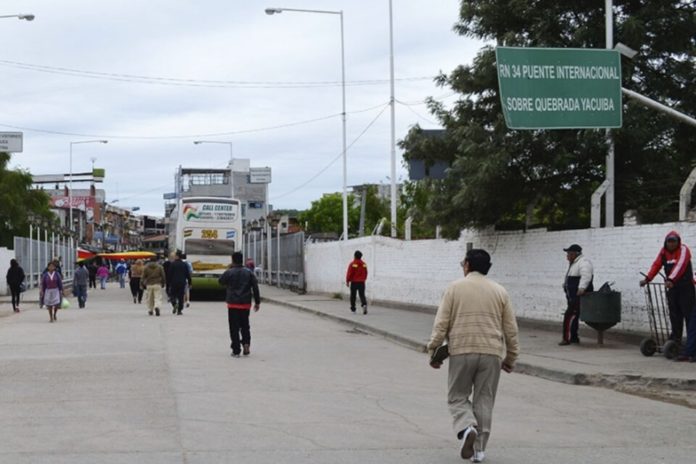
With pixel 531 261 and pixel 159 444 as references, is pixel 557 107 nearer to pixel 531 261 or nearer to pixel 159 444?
pixel 531 261

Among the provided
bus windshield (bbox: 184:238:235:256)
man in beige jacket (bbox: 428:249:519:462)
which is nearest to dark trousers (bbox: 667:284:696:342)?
man in beige jacket (bbox: 428:249:519:462)

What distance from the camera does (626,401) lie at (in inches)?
460

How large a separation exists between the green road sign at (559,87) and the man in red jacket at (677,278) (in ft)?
10.5

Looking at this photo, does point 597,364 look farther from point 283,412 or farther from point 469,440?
point 469,440

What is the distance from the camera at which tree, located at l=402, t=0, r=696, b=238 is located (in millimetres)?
19094

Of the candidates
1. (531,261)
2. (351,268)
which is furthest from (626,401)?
(351,268)

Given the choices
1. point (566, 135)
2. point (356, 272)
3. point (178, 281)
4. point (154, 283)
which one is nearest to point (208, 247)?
point (154, 283)

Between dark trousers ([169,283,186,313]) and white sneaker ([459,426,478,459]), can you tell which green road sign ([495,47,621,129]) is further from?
dark trousers ([169,283,186,313])

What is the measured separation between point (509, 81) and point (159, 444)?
10161 millimetres

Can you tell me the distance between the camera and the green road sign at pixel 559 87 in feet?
54.1

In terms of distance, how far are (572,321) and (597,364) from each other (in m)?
2.78

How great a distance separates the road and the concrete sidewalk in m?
A: 0.39

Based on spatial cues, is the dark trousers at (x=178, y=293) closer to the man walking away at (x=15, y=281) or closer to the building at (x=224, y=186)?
the man walking away at (x=15, y=281)

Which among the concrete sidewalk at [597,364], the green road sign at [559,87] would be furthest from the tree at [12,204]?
the green road sign at [559,87]
